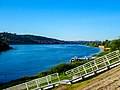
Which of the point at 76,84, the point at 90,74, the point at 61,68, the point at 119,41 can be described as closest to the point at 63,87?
→ the point at 76,84

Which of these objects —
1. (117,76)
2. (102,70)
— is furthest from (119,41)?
(117,76)

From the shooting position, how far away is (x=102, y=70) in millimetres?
26766

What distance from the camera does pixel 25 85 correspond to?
1118 inches

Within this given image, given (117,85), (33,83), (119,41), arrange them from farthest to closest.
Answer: (119,41), (33,83), (117,85)

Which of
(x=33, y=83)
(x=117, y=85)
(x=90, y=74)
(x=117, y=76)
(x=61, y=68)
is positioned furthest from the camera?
(x=61, y=68)

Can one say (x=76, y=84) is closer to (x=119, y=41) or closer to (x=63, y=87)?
(x=63, y=87)

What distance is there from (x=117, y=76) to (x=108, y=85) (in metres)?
2.23

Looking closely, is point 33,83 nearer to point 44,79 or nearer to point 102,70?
point 44,79

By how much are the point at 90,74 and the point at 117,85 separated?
7.69 meters

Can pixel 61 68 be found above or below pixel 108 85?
below

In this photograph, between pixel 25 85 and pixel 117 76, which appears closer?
pixel 117 76

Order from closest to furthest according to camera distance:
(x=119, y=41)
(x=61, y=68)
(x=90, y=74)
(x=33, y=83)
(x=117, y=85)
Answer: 1. (x=117, y=85)
2. (x=90, y=74)
3. (x=33, y=83)
4. (x=61, y=68)
5. (x=119, y=41)

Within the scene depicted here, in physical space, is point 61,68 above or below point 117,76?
below

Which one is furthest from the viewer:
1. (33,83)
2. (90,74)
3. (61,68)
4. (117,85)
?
(61,68)
